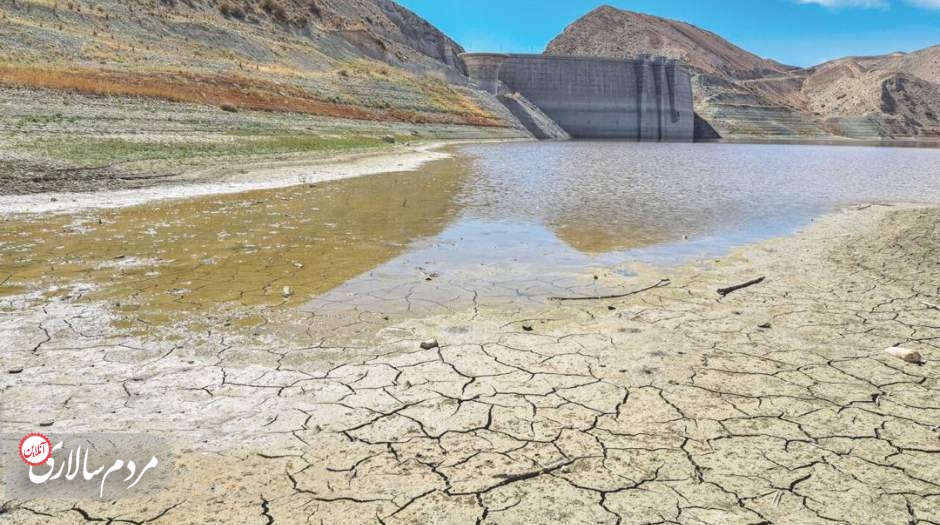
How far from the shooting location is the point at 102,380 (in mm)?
4688

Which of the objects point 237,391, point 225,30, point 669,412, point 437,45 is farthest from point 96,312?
point 437,45

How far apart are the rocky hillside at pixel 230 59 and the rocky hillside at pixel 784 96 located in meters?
62.4

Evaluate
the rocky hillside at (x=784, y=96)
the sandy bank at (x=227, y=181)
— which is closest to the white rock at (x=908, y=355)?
the sandy bank at (x=227, y=181)

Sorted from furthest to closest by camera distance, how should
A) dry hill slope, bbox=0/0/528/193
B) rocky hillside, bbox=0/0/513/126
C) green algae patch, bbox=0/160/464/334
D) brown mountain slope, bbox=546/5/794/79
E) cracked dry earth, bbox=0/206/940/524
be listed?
brown mountain slope, bbox=546/5/794/79, rocky hillside, bbox=0/0/513/126, dry hill slope, bbox=0/0/528/193, green algae patch, bbox=0/160/464/334, cracked dry earth, bbox=0/206/940/524

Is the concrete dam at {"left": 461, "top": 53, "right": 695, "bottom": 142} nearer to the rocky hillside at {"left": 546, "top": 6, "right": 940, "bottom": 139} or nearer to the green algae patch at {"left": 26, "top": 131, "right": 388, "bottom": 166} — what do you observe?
the rocky hillside at {"left": 546, "top": 6, "right": 940, "bottom": 139}

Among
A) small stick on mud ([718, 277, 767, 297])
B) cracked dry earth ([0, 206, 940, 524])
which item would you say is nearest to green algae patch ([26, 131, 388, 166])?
cracked dry earth ([0, 206, 940, 524])

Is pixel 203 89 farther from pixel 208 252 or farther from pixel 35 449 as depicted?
pixel 35 449

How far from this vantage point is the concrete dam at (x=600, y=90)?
9319 centimetres

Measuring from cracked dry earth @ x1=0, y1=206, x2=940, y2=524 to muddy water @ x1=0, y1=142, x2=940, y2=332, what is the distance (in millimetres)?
786

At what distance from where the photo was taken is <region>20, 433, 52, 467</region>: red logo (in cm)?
361

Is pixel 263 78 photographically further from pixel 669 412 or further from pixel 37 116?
pixel 669 412

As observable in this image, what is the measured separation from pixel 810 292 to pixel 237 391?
6.73 m

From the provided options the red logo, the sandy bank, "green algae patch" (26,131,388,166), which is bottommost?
the red logo

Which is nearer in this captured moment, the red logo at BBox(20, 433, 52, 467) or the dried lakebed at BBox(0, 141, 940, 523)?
the dried lakebed at BBox(0, 141, 940, 523)
